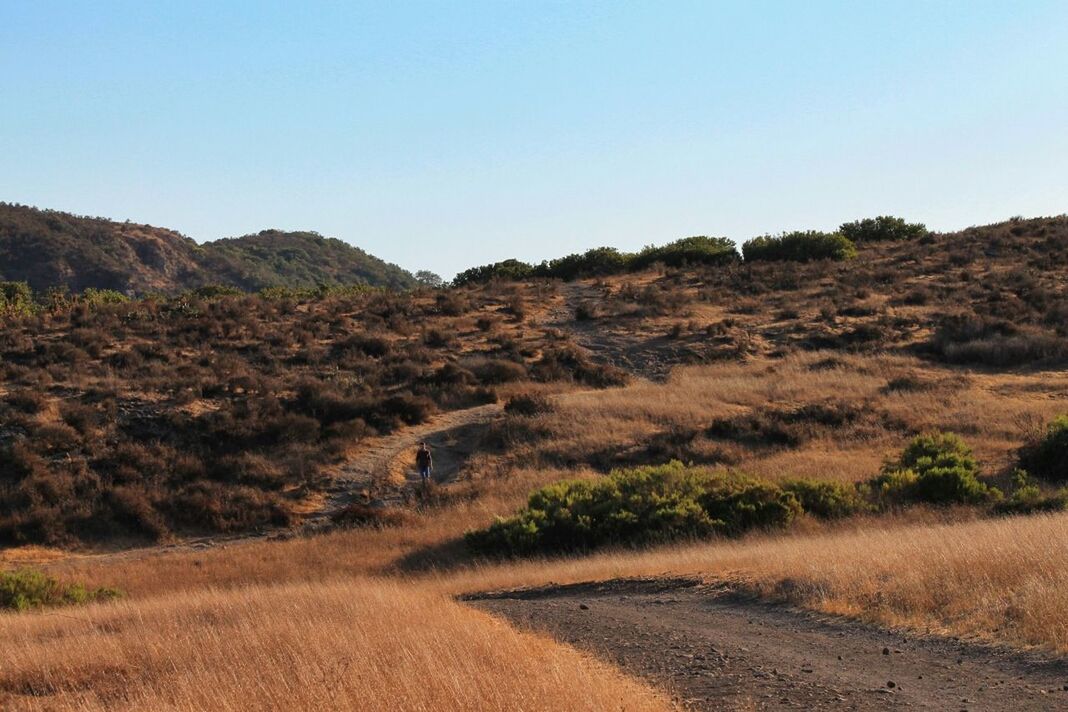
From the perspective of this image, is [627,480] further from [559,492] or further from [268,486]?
[268,486]

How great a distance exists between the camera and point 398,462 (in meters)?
32.0

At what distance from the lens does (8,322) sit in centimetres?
4734

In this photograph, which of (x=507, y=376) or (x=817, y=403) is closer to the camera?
(x=817, y=403)

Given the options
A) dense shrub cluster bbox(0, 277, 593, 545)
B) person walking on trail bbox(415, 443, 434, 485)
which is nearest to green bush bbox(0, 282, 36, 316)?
dense shrub cluster bbox(0, 277, 593, 545)

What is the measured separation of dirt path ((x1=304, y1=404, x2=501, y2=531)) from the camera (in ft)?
97.8

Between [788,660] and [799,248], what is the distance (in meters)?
59.0

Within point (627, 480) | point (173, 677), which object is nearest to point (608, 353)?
point (627, 480)

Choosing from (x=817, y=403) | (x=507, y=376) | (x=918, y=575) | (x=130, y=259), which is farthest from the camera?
(x=130, y=259)

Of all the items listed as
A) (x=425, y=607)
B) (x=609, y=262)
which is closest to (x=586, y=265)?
(x=609, y=262)

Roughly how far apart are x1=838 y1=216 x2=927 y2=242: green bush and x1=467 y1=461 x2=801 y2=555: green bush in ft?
185

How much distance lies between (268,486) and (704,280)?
112 ft

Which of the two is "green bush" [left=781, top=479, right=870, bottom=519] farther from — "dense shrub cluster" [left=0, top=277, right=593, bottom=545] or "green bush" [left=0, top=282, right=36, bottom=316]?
"green bush" [left=0, top=282, right=36, bottom=316]

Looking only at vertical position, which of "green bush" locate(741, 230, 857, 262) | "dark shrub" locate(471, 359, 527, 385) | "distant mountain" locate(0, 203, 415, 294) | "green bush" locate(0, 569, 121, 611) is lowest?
"green bush" locate(0, 569, 121, 611)

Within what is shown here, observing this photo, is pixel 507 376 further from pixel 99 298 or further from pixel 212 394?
pixel 99 298
